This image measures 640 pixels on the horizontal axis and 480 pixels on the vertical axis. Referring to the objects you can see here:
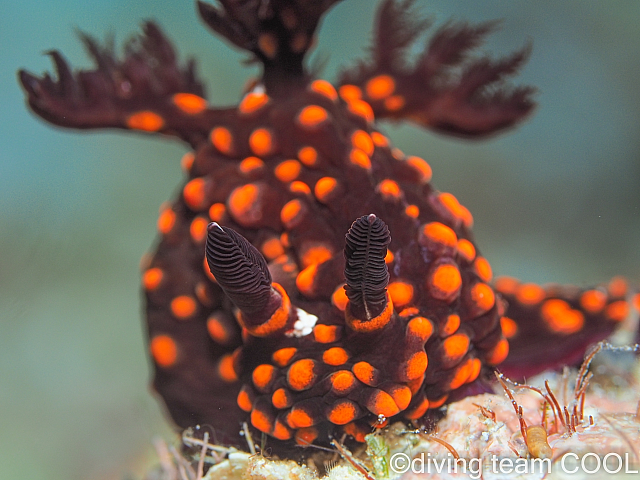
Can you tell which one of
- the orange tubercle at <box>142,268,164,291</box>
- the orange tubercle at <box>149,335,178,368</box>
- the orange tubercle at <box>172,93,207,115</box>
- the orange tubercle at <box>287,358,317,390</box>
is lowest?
the orange tubercle at <box>287,358,317,390</box>

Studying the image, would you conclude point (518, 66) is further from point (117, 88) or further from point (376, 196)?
point (117, 88)

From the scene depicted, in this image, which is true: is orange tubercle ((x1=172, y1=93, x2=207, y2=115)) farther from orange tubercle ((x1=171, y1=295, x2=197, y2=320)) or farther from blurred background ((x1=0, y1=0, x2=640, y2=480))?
blurred background ((x1=0, y1=0, x2=640, y2=480))

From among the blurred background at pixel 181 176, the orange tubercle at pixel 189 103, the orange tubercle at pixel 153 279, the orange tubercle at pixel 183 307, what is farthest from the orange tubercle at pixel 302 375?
the blurred background at pixel 181 176

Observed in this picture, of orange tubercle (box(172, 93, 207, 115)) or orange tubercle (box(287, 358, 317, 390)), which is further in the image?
orange tubercle (box(172, 93, 207, 115))

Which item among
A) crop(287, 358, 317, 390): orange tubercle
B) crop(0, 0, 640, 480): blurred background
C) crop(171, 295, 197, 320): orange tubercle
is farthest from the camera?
crop(0, 0, 640, 480): blurred background

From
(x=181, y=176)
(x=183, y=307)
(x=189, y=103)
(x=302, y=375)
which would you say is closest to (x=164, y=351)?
(x=183, y=307)

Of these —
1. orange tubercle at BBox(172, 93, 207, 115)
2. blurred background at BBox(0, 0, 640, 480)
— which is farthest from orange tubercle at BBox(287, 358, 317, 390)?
blurred background at BBox(0, 0, 640, 480)
